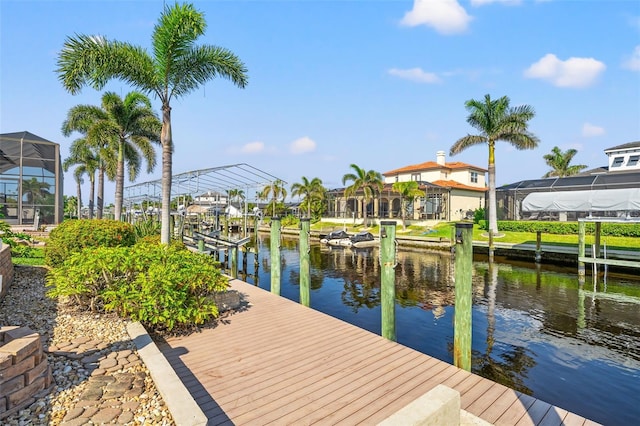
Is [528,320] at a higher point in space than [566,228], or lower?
lower

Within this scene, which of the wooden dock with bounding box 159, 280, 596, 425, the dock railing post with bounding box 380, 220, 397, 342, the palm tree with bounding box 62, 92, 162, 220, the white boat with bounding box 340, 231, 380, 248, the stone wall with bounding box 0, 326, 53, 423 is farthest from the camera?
the white boat with bounding box 340, 231, 380, 248

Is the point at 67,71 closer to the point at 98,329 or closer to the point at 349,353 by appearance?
the point at 98,329

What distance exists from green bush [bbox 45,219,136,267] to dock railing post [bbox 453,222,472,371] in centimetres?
998

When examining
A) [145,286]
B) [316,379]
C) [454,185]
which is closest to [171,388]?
[316,379]

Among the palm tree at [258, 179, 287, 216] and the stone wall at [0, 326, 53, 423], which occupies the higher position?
the palm tree at [258, 179, 287, 216]

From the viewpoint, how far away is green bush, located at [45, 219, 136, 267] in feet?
33.4

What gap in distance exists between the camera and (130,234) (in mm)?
12234

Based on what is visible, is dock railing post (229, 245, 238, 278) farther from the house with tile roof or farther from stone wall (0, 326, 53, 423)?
the house with tile roof

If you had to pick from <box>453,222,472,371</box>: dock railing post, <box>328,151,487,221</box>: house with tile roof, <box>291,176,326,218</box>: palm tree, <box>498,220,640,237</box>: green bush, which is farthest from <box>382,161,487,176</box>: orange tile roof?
<box>453,222,472,371</box>: dock railing post

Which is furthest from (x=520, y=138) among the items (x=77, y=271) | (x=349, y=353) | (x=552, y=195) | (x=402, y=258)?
(x=77, y=271)

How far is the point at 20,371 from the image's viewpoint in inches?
145

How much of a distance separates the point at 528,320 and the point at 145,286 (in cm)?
1157

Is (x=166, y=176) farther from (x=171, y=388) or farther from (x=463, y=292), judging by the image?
(x=463, y=292)

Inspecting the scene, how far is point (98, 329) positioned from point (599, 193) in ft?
71.7
